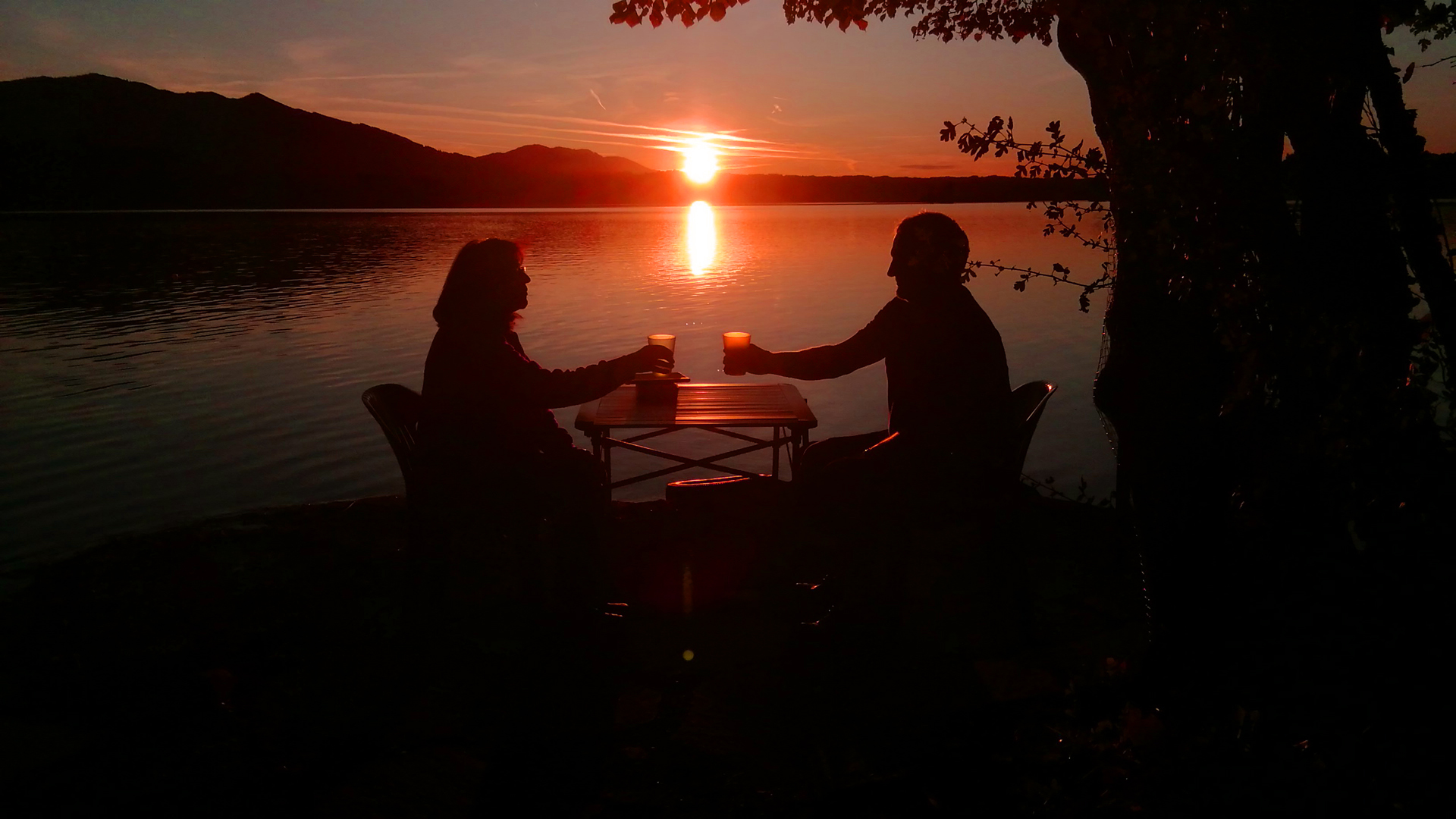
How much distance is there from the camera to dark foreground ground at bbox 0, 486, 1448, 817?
8.54 feet

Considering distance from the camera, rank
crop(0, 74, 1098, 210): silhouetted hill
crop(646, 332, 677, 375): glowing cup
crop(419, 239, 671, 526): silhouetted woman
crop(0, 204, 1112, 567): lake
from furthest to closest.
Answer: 1. crop(0, 74, 1098, 210): silhouetted hill
2. crop(0, 204, 1112, 567): lake
3. crop(646, 332, 677, 375): glowing cup
4. crop(419, 239, 671, 526): silhouetted woman

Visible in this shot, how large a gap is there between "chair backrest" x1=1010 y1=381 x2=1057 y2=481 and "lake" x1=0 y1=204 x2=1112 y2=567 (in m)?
Answer: 2.99

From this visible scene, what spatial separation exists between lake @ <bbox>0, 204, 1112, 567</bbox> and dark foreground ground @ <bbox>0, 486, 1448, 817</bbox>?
6.77 feet

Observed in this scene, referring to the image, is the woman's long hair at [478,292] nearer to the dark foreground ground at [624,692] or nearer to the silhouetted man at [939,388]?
the dark foreground ground at [624,692]

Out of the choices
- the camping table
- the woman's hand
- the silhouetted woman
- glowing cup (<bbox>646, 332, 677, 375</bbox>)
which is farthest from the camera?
the camping table

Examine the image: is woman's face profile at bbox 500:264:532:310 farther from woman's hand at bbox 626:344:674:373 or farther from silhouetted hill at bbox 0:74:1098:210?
silhouetted hill at bbox 0:74:1098:210

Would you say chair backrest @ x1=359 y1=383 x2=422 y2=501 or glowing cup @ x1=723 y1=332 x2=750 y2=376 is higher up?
glowing cup @ x1=723 y1=332 x2=750 y2=376

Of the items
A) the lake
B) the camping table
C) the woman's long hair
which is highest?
the woman's long hair

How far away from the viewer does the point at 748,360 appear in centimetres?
444

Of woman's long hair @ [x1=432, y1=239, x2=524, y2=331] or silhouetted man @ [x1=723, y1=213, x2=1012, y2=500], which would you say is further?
woman's long hair @ [x1=432, y1=239, x2=524, y2=331]

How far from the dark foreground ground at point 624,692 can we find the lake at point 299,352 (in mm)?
2062

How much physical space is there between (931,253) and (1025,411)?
0.96m

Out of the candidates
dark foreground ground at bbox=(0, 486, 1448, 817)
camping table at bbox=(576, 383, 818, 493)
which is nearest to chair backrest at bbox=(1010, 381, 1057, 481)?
dark foreground ground at bbox=(0, 486, 1448, 817)

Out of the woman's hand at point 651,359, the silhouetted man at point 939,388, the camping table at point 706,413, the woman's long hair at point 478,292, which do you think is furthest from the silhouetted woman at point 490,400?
the silhouetted man at point 939,388
